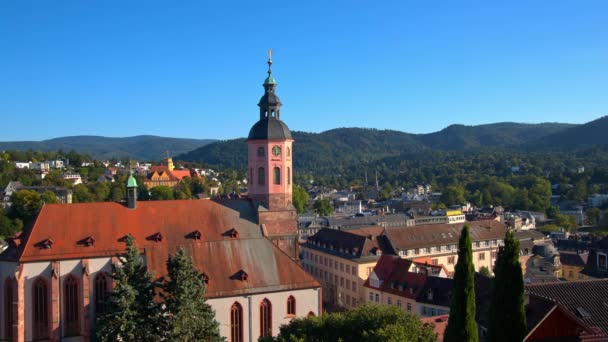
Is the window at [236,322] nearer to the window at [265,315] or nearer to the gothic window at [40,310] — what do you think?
the window at [265,315]

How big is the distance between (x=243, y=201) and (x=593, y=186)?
171 metres

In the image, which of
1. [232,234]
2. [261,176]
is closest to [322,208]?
[261,176]

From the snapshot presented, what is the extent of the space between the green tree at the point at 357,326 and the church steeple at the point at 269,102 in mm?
18689

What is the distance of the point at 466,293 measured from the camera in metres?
23.8

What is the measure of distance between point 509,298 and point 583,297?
10905 millimetres

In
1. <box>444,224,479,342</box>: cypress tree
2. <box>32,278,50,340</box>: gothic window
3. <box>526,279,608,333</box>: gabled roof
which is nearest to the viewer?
<box>444,224,479,342</box>: cypress tree

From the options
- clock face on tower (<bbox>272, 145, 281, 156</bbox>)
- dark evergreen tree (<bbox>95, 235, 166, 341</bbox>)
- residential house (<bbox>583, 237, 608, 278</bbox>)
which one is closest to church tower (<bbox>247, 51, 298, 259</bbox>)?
clock face on tower (<bbox>272, 145, 281, 156</bbox>)

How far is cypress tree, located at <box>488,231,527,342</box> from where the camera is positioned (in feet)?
76.1

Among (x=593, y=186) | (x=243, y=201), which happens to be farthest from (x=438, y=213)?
(x=243, y=201)

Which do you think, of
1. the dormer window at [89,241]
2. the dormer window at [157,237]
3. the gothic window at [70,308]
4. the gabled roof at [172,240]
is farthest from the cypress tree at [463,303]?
the gothic window at [70,308]

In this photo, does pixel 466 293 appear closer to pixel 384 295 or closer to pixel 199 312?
pixel 199 312

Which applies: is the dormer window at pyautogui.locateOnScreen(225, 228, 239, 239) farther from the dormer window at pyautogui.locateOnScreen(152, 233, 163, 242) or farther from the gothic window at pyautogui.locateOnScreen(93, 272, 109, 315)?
the gothic window at pyautogui.locateOnScreen(93, 272, 109, 315)

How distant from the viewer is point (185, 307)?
28.8 metres

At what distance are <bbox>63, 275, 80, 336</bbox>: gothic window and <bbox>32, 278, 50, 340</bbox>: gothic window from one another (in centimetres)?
108
